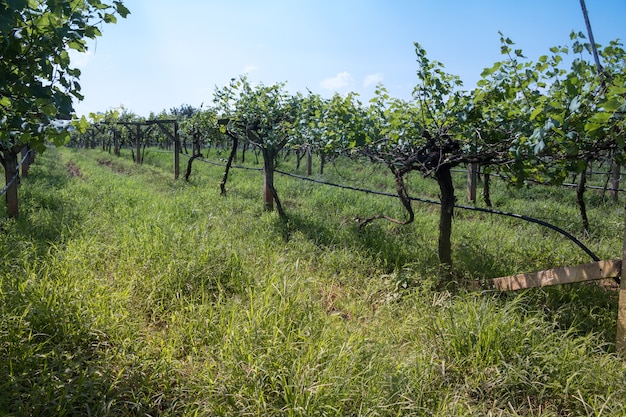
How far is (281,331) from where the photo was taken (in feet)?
8.54

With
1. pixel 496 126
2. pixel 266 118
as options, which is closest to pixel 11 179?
pixel 266 118

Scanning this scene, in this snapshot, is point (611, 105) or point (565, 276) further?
point (565, 276)

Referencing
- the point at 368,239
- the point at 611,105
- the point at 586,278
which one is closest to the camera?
the point at 611,105

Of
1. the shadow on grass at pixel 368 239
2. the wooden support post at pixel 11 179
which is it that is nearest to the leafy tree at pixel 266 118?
the shadow on grass at pixel 368 239

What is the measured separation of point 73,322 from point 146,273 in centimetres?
94

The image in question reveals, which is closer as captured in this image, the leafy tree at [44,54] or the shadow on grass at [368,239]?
the leafy tree at [44,54]

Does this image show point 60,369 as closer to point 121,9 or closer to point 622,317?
point 121,9

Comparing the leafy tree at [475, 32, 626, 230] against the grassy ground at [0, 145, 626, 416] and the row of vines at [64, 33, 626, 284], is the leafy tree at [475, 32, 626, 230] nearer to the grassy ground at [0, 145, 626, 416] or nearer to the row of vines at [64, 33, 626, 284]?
the row of vines at [64, 33, 626, 284]

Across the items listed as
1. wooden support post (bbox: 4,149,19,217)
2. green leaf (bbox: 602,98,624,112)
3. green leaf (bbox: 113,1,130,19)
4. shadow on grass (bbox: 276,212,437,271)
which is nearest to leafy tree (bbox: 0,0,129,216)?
green leaf (bbox: 113,1,130,19)

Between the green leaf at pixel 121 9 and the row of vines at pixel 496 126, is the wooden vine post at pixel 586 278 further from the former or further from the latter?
the green leaf at pixel 121 9

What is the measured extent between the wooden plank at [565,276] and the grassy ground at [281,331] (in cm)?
19

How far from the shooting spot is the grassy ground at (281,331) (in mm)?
2139

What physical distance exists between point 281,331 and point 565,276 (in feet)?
7.62

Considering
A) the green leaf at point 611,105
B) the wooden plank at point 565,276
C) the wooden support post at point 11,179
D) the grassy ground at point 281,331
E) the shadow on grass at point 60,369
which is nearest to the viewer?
the green leaf at point 611,105
